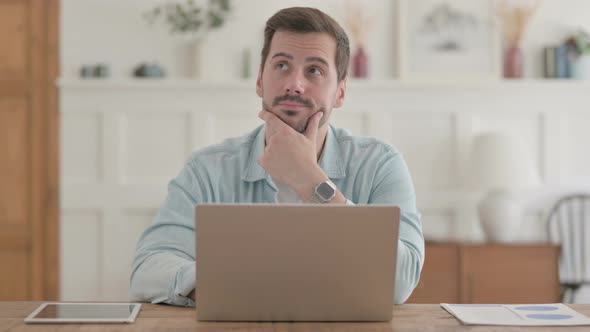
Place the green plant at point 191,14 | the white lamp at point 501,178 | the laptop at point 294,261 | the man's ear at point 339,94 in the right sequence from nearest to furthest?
the laptop at point 294,261 → the man's ear at point 339,94 → the white lamp at point 501,178 → the green plant at point 191,14

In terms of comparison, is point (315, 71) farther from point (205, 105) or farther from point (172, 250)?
point (205, 105)

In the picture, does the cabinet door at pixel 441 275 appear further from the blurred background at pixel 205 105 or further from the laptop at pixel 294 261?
the laptop at pixel 294 261

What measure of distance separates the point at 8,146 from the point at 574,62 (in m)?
3.26

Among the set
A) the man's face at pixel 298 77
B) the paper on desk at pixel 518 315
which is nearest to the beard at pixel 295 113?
the man's face at pixel 298 77

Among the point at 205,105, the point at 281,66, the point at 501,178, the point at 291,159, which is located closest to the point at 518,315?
the point at 291,159

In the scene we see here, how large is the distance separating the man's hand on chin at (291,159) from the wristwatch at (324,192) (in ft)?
0.07

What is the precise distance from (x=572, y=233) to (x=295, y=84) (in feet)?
9.46

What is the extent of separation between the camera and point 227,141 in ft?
7.04

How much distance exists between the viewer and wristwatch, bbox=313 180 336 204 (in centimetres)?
170

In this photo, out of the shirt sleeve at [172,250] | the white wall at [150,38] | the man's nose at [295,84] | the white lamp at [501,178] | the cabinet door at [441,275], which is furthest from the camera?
the white wall at [150,38]

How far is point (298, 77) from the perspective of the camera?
6.57 ft

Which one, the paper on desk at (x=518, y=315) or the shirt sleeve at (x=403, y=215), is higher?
the shirt sleeve at (x=403, y=215)

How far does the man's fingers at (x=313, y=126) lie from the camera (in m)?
2.00

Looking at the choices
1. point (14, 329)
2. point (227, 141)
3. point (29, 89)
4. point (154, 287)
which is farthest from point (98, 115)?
point (14, 329)
